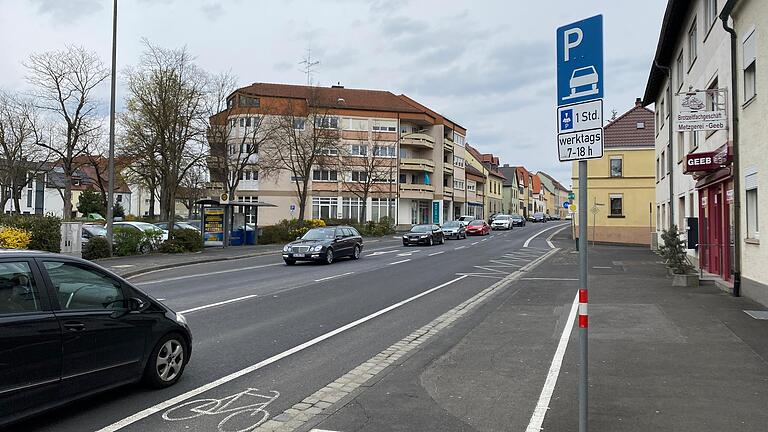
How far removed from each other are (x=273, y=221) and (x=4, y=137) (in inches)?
1005

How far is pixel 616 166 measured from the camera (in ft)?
134

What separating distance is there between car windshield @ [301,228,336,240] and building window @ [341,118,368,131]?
40842mm

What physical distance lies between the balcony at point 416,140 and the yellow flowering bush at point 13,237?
48.7 meters

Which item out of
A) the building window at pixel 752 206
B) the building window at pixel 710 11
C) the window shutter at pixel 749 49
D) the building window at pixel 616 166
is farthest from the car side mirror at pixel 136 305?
the building window at pixel 616 166

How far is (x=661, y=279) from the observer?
16094mm

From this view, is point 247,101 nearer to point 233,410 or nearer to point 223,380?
point 223,380

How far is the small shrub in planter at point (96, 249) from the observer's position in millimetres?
22719

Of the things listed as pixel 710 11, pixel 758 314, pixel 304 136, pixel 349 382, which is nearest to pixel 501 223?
pixel 304 136

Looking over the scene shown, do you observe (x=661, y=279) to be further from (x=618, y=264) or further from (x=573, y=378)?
(x=573, y=378)

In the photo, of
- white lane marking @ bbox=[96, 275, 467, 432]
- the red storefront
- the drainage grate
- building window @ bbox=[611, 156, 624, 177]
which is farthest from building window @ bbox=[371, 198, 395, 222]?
the drainage grate

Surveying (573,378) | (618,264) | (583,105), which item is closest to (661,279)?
(618,264)

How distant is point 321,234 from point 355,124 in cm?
4188

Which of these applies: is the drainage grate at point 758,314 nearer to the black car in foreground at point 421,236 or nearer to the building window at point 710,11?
the building window at point 710,11

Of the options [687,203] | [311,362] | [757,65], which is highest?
[757,65]
